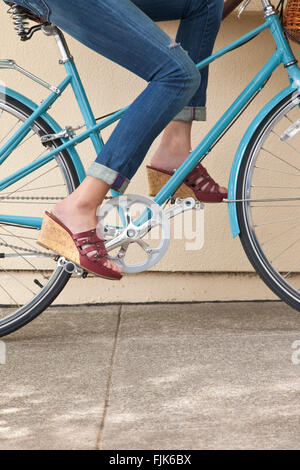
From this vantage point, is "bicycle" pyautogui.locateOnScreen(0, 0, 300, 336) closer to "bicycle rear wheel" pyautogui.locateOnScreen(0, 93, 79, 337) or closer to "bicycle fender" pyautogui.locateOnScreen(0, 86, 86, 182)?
"bicycle fender" pyautogui.locateOnScreen(0, 86, 86, 182)

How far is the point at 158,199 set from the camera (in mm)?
2799

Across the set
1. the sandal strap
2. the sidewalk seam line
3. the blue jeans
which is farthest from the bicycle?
the sidewalk seam line

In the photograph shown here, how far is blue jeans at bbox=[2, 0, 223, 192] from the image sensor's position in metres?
2.41

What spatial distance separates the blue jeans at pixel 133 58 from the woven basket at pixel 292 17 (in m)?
0.33

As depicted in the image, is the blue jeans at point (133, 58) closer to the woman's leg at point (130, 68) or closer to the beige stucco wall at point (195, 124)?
the woman's leg at point (130, 68)

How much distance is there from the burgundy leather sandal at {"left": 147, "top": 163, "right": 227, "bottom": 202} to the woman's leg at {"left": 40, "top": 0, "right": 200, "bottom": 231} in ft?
1.05

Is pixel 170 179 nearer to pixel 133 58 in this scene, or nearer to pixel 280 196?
pixel 133 58

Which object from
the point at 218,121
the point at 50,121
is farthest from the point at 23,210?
the point at 218,121

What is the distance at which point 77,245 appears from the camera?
262cm

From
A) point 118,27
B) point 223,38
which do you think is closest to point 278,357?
point 118,27

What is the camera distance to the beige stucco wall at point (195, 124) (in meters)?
3.45

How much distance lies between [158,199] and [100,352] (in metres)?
0.64
